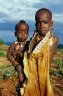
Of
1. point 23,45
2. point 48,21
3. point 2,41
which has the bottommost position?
point 2,41

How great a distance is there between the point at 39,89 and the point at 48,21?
753mm

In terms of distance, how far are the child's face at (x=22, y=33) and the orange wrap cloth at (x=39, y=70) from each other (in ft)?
2.68

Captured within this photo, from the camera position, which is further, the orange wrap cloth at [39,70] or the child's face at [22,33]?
the child's face at [22,33]

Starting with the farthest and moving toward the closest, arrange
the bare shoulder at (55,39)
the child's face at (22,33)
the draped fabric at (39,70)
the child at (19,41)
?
the child's face at (22,33)
the child at (19,41)
the bare shoulder at (55,39)
the draped fabric at (39,70)

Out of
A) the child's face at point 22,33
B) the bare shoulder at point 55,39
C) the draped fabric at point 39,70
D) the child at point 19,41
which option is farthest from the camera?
the child's face at point 22,33

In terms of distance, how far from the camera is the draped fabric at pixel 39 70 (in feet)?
14.3

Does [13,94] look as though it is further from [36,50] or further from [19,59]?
[36,50]

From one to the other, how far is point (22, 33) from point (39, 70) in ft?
3.15

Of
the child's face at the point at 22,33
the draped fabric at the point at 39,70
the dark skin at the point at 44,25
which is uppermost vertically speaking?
the dark skin at the point at 44,25

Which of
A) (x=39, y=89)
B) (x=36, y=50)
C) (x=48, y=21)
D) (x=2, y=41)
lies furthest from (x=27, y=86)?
(x=2, y=41)

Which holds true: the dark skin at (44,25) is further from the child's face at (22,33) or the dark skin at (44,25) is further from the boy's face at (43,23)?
the child's face at (22,33)

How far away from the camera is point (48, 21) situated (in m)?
4.49

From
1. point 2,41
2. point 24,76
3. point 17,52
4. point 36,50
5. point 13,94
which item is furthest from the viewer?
point 2,41

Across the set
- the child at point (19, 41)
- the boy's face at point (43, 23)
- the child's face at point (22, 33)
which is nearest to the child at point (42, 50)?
the boy's face at point (43, 23)
